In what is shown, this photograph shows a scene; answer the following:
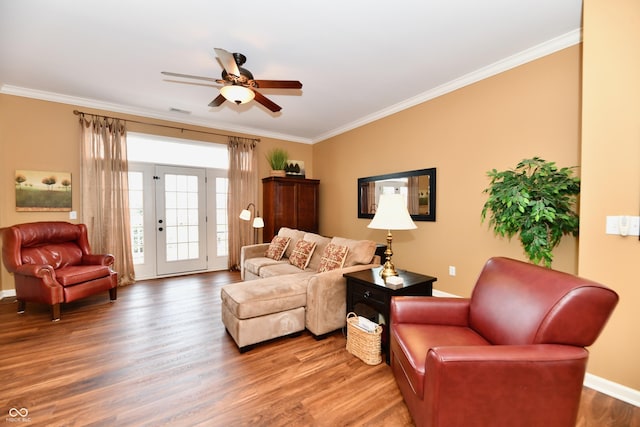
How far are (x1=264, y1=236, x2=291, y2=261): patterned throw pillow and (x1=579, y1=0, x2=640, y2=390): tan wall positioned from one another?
335cm

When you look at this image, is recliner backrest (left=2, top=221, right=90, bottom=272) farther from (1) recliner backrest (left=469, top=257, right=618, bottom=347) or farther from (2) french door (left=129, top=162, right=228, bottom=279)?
(1) recliner backrest (left=469, top=257, right=618, bottom=347)

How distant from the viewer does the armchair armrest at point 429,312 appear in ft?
6.26

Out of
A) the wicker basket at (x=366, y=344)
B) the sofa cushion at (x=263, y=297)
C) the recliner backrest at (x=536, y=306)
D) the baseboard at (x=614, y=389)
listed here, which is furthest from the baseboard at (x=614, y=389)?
the sofa cushion at (x=263, y=297)

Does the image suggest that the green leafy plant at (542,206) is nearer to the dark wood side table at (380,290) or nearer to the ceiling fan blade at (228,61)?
the dark wood side table at (380,290)

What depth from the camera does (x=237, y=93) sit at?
261cm

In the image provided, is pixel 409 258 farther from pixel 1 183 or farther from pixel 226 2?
pixel 1 183

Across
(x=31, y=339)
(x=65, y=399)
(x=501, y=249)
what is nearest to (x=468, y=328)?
(x=501, y=249)

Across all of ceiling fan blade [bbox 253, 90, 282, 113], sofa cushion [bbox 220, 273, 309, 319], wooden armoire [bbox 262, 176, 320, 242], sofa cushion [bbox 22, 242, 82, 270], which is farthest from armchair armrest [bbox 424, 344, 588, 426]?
sofa cushion [bbox 22, 242, 82, 270]

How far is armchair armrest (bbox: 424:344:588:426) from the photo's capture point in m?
1.22

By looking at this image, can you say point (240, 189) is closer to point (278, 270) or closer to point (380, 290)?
point (278, 270)

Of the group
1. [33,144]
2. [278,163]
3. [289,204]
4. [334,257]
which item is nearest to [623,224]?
[334,257]

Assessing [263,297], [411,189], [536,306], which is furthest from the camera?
[411,189]

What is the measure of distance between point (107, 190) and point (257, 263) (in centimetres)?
266

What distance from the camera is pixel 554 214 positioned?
2.12 metres
